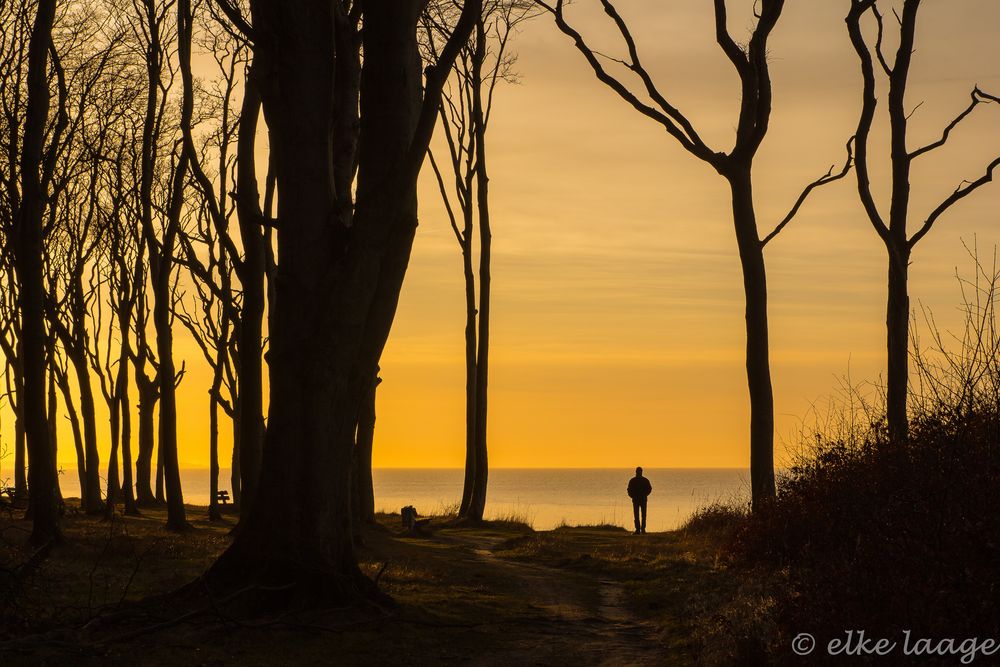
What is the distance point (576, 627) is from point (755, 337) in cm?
864

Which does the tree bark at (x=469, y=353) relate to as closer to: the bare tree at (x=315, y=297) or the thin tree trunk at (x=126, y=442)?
the thin tree trunk at (x=126, y=442)

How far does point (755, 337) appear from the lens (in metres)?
18.9

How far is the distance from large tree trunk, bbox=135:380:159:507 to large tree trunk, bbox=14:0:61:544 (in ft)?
54.3

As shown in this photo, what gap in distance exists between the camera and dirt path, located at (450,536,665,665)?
10.0m

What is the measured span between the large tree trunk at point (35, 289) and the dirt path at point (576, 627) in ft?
25.7

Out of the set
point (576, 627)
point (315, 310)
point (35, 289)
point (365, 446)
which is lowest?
point (576, 627)

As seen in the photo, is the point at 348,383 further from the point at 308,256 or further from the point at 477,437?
the point at 477,437

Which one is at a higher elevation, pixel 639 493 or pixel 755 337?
pixel 755 337

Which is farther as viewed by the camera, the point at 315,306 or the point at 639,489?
the point at 639,489

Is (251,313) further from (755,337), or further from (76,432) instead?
(76,432)

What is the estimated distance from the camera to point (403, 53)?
12.9m

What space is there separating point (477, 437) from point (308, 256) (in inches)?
730

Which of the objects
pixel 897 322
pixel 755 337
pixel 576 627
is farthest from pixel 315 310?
pixel 897 322

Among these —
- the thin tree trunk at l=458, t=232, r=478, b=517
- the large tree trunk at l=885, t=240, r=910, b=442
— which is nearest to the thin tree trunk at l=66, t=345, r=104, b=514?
the thin tree trunk at l=458, t=232, r=478, b=517
